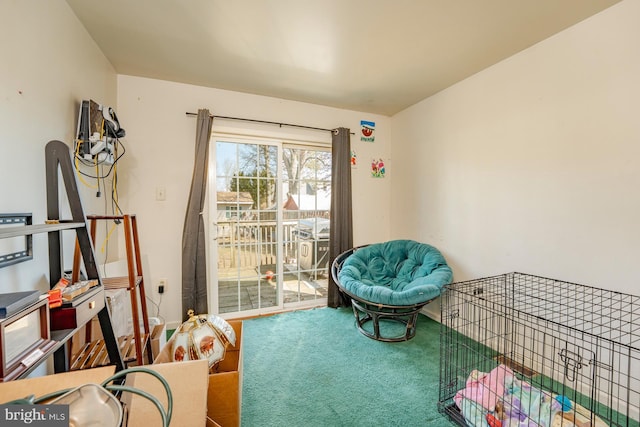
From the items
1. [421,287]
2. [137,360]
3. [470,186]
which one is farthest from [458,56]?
[137,360]

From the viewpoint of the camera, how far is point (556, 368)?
184 centimetres

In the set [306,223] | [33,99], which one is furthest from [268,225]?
[33,99]

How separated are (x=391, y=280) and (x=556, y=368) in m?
1.33

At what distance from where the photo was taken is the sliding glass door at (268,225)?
2.77 metres

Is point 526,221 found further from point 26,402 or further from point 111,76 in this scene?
point 111,76

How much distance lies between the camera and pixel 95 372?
0.80 metres

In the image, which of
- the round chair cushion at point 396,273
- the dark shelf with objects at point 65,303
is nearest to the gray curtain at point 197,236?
the dark shelf with objects at point 65,303

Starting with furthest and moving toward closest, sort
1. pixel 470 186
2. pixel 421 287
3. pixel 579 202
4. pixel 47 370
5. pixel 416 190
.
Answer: pixel 416 190 < pixel 470 186 < pixel 421 287 < pixel 579 202 < pixel 47 370

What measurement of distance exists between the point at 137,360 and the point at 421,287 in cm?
199

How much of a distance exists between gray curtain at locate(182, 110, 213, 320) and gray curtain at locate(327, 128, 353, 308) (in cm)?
133

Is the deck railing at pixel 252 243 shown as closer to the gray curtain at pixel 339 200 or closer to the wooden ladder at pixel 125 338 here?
the gray curtain at pixel 339 200

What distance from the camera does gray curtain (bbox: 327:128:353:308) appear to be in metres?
3.06

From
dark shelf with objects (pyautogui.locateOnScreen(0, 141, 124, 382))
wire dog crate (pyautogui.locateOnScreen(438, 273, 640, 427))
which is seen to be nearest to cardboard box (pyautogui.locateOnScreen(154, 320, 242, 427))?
dark shelf with objects (pyautogui.locateOnScreen(0, 141, 124, 382))

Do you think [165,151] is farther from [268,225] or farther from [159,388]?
[159,388]
